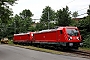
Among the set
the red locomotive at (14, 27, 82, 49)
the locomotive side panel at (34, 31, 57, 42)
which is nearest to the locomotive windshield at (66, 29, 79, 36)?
the red locomotive at (14, 27, 82, 49)

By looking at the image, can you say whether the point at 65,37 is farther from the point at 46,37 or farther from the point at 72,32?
the point at 46,37

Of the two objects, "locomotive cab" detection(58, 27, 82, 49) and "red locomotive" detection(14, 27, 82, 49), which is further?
"red locomotive" detection(14, 27, 82, 49)

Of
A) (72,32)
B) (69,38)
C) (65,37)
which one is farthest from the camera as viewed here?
(72,32)

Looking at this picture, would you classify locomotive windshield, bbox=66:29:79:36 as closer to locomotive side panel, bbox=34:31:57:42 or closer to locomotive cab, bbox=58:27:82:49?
locomotive cab, bbox=58:27:82:49

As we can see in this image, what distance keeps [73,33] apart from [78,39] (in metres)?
0.94

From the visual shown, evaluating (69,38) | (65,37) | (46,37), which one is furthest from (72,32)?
(46,37)

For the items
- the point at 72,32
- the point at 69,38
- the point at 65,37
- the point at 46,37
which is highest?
the point at 72,32

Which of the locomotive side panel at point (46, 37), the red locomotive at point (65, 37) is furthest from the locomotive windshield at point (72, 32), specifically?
the locomotive side panel at point (46, 37)

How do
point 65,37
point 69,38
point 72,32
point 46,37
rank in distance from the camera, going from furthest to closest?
point 46,37 < point 72,32 < point 65,37 < point 69,38

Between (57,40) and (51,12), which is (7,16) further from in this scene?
(51,12)

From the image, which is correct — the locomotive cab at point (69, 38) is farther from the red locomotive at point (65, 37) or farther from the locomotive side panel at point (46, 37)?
the locomotive side panel at point (46, 37)

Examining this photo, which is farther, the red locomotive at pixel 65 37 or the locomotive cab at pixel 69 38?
the red locomotive at pixel 65 37

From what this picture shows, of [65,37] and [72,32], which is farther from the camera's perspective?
[72,32]

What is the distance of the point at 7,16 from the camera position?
32.1 m
